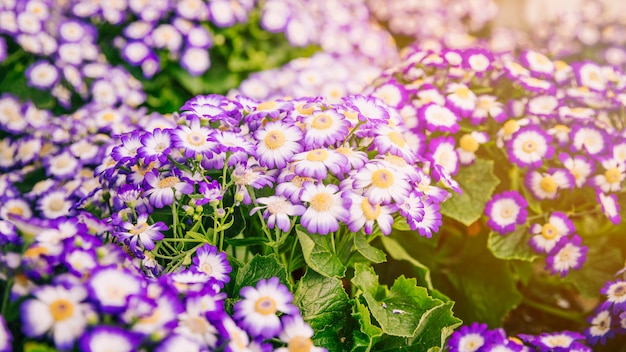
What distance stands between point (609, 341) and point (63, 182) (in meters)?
1.76

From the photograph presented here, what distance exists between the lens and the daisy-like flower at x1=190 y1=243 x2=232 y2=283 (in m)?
1.19

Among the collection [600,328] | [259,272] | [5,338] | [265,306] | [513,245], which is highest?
[5,338]

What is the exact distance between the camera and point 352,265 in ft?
4.92

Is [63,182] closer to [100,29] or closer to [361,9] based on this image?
[100,29]

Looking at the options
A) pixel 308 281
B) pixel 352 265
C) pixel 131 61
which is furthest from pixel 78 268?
pixel 131 61

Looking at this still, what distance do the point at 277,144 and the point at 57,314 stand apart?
624 millimetres

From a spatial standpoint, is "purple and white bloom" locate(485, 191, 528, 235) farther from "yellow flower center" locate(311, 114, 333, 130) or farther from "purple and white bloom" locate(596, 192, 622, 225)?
"yellow flower center" locate(311, 114, 333, 130)

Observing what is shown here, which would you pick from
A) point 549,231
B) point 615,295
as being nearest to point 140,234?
point 549,231

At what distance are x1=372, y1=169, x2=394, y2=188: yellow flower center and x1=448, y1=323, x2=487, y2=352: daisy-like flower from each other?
502mm

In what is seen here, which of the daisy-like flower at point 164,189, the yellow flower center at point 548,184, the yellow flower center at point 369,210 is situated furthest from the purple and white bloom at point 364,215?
the yellow flower center at point 548,184

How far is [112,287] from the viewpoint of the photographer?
0.86m

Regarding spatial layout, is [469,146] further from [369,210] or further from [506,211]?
[369,210]

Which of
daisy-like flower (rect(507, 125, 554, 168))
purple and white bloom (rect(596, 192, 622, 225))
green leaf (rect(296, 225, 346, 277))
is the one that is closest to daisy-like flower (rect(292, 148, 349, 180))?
green leaf (rect(296, 225, 346, 277))

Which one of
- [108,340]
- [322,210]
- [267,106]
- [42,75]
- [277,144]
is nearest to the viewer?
[108,340]
